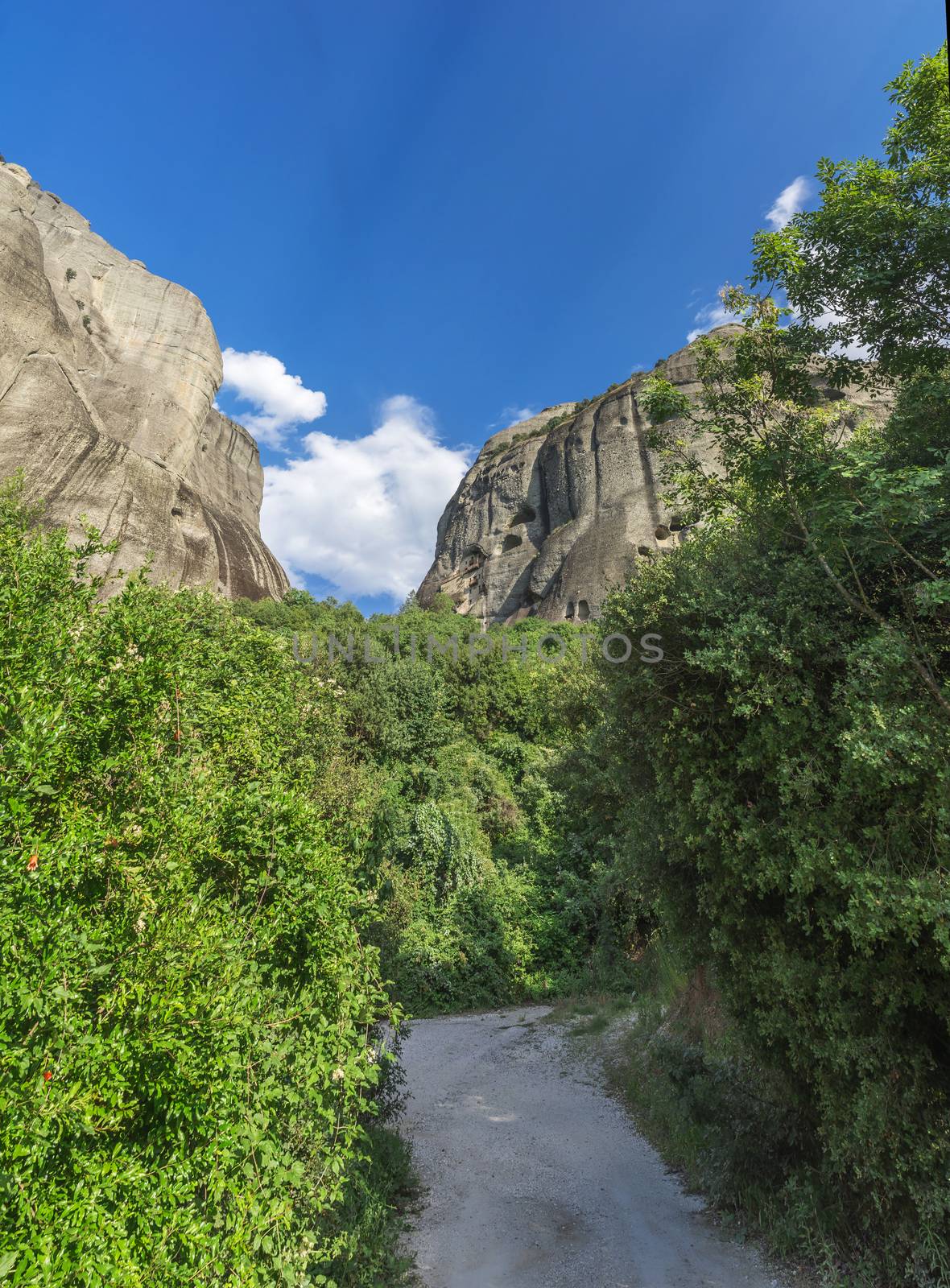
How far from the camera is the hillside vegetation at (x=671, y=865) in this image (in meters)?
2.15

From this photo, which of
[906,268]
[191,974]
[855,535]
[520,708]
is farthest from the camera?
[520,708]

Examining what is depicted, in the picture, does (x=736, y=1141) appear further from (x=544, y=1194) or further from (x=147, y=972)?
(x=147, y=972)

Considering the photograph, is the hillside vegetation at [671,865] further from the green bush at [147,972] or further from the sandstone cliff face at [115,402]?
the sandstone cliff face at [115,402]

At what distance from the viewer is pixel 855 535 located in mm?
4789

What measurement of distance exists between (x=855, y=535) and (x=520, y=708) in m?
21.4

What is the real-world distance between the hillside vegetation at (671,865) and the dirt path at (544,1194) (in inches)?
17.1

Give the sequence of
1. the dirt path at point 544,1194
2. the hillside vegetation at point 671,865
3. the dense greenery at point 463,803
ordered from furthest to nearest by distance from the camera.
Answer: the dense greenery at point 463,803 < the dirt path at point 544,1194 < the hillside vegetation at point 671,865

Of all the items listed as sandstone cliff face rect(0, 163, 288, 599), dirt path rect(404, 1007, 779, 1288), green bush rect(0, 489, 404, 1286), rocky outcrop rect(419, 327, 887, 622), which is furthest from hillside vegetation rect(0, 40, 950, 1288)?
rocky outcrop rect(419, 327, 887, 622)

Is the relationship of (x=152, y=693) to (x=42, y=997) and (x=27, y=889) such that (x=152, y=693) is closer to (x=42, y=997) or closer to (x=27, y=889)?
(x=27, y=889)

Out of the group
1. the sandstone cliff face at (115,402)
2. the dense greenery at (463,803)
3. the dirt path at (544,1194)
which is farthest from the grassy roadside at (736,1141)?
the sandstone cliff face at (115,402)

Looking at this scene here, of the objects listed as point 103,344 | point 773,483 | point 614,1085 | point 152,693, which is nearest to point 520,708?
point 614,1085

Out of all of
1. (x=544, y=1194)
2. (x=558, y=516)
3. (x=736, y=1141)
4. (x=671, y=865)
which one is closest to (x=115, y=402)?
(x=558, y=516)

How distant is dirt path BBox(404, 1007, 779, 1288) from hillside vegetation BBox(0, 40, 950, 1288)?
17.1 inches

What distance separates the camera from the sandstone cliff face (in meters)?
23.5
